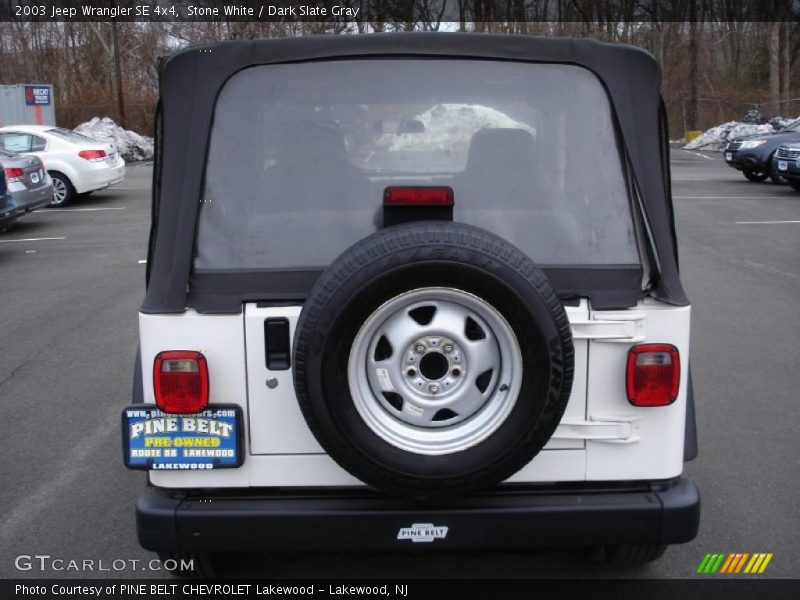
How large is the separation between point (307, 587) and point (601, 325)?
1595mm

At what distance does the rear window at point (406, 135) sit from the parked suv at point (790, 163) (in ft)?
51.7

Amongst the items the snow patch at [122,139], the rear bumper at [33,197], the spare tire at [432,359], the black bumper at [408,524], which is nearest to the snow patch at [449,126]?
the spare tire at [432,359]

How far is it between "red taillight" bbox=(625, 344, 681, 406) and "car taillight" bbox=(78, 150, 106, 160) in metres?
16.5

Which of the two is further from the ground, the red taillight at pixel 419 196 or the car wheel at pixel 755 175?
the red taillight at pixel 419 196

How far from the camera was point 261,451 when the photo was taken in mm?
3031

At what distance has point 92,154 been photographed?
1789 cm

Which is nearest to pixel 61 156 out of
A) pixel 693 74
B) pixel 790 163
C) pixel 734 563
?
pixel 790 163

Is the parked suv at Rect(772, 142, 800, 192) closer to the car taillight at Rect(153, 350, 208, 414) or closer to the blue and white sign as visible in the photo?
the car taillight at Rect(153, 350, 208, 414)

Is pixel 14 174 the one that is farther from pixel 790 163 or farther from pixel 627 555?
pixel 790 163

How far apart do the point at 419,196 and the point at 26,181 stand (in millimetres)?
12043

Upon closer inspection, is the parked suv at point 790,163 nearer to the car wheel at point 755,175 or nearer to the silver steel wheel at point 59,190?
the car wheel at point 755,175

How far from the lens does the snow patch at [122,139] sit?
96.5 ft

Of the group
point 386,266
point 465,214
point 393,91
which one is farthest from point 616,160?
point 386,266

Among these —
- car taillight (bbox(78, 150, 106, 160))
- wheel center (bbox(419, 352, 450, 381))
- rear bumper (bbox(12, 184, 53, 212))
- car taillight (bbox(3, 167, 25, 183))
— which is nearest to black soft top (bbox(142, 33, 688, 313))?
wheel center (bbox(419, 352, 450, 381))
